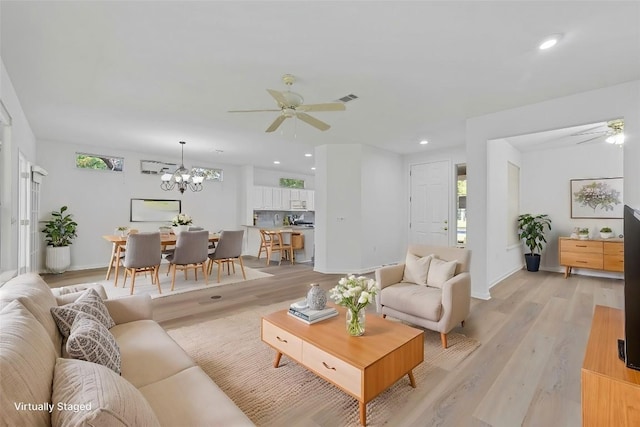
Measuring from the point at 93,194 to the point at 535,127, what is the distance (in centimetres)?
805

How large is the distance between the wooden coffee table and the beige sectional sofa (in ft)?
2.32

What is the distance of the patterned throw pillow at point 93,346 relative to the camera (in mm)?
1229

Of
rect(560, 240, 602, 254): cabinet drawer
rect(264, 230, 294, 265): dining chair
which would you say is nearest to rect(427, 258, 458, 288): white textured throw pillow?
rect(560, 240, 602, 254): cabinet drawer

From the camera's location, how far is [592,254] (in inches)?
198

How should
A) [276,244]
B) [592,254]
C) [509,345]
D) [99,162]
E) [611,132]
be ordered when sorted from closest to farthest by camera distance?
[509,345] < [611,132] < [592,254] < [99,162] < [276,244]

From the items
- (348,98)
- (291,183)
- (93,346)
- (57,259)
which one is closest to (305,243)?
(291,183)

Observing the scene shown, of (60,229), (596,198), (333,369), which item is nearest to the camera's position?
(333,369)

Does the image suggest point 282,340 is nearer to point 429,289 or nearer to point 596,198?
point 429,289

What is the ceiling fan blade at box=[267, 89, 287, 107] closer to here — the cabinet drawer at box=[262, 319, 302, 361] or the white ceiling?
the white ceiling

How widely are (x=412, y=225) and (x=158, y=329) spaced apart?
576 cm

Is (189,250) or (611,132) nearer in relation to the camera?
(611,132)

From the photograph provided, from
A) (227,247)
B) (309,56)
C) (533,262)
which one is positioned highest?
(309,56)

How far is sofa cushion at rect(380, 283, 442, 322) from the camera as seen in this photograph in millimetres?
2648

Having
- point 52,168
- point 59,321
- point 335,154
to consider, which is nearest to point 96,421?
point 59,321
